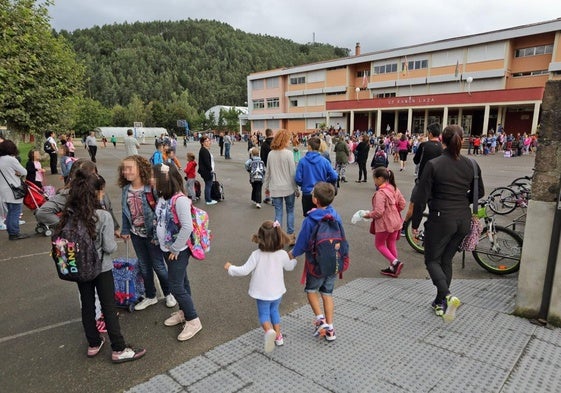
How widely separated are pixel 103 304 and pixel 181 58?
491ft

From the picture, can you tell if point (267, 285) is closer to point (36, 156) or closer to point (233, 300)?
point (233, 300)

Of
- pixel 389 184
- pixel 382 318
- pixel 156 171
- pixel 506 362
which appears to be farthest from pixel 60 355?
pixel 389 184

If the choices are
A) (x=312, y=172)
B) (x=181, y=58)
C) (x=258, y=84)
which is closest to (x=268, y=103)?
(x=258, y=84)

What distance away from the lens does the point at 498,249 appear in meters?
4.85

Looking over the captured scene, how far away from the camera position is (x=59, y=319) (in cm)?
371

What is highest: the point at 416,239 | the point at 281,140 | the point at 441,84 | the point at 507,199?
the point at 441,84

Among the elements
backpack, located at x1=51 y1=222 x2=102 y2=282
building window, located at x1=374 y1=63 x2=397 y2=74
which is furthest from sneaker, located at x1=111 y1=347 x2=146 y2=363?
building window, located at x1=374 y1=63 x2=397 y2=74

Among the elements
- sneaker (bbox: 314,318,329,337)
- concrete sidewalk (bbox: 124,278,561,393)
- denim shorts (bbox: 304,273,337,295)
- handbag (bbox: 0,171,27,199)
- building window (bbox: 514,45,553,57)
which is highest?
building window (bbox: 514,45,553,57)

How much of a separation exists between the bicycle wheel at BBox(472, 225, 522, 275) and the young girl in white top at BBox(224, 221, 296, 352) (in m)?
3.38

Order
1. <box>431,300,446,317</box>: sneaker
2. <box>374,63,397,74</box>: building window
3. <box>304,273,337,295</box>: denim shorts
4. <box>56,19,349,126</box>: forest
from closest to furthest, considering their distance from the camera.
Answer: <box>304,273,337,295</box>: denim shorts < <box>431,300,446,317</box>: sneaker < <box>374,63,397,74</box>: building window < <box>56,19,349,126</box>: forest

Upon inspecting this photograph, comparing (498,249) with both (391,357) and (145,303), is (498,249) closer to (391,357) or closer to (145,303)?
(391,357)

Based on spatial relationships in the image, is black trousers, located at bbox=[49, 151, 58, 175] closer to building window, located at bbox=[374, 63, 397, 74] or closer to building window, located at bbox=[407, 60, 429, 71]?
building window, located at bbox=[407, 60, 429, 71]

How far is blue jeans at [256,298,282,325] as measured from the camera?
9.67 feet

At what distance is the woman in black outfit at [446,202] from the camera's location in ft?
11.2
